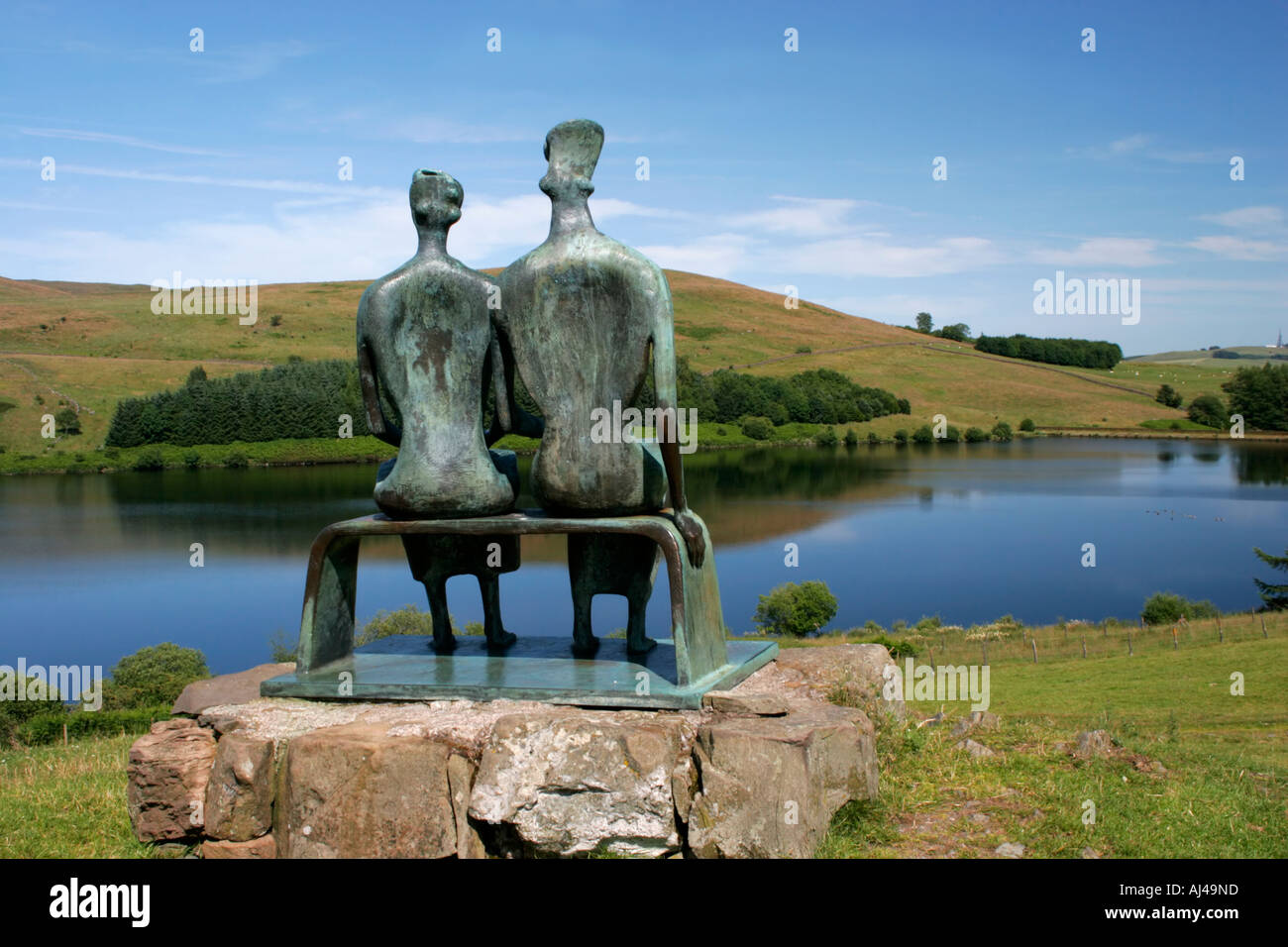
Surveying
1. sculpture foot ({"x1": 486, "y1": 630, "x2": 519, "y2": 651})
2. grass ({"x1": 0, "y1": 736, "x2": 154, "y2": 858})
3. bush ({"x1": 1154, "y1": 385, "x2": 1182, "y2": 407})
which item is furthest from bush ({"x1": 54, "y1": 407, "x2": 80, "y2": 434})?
bush ({"x1": 1154, "y1": 385, "x2": 1182, "y2": 407})

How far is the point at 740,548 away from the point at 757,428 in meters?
50.7

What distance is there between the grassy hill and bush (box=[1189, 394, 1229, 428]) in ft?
5.84

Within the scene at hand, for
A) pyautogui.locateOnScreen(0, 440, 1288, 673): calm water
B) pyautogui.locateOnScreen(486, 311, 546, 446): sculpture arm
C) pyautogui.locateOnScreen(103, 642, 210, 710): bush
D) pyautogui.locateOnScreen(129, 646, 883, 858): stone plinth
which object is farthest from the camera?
pyautogui.locateOnScreen(0, 440, 1288, 673): calm water

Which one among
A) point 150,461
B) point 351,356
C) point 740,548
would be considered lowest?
point 740,548

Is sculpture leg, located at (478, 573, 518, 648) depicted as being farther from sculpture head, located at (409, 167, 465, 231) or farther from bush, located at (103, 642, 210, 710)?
bush, located at (103, 642, 210, 710)

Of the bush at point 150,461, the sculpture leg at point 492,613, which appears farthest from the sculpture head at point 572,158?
the bush at point 150,461

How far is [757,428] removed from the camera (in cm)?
10619

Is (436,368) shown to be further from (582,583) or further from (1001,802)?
(1001,802)

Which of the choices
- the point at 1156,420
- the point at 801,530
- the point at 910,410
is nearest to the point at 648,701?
the point at 801,530

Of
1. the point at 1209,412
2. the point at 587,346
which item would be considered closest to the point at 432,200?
the point at 587,346

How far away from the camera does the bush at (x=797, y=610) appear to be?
1585 inches

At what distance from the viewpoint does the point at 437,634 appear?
324 inches

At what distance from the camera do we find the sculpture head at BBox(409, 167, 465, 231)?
24.6ft

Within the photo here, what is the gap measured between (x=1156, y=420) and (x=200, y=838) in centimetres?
12928
